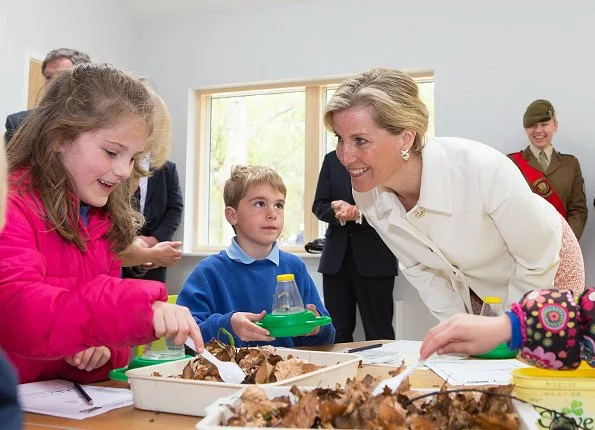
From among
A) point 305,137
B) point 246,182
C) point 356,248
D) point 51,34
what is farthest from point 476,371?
point 51,34

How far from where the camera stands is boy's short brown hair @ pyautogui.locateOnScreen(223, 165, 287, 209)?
7.32ft

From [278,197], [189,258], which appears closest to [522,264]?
[278,197]

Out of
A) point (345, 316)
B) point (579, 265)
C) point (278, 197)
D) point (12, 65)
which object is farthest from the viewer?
point (12, 65)

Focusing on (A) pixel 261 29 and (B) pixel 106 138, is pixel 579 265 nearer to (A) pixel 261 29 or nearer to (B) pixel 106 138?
(B) pixel 106 138

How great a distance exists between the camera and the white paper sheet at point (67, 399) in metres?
0.95

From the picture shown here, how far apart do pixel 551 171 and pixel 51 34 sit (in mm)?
3487

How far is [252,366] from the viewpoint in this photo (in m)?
1.06

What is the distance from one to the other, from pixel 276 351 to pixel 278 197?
106 cm

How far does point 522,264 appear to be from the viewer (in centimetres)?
181

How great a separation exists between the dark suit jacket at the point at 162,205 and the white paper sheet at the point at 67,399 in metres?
3.00

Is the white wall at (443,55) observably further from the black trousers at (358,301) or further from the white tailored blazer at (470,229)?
the white tailored blazer at (470,229)

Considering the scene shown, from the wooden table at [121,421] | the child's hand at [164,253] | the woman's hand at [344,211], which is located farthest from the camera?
the woman's hand at [344,211]

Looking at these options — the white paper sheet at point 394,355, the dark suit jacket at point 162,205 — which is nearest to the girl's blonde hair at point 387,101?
the white paper sheet at point 394,355

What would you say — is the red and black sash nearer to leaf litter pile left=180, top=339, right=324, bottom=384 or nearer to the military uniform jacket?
the military uniform jacket
